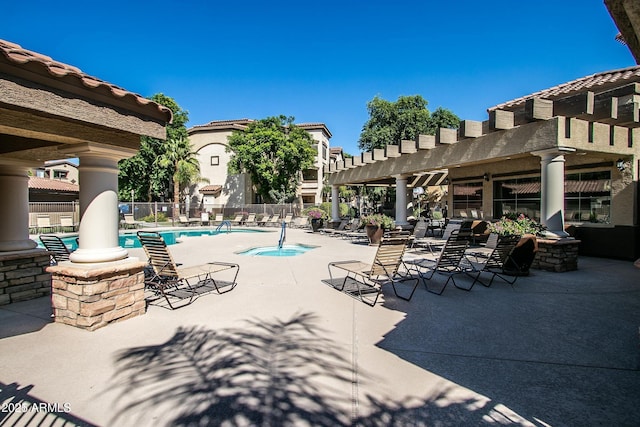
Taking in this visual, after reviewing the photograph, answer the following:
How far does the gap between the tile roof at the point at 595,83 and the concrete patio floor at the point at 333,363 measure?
28.4 ft

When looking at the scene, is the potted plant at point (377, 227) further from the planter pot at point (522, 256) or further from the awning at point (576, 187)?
the planter pot at point (522, 256)

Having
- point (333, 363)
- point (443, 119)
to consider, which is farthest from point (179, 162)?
point (333, 363)

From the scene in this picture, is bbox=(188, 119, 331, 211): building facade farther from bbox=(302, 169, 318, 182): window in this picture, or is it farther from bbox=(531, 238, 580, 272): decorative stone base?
bbox=(531, 238, 580, 272): decorative stone base

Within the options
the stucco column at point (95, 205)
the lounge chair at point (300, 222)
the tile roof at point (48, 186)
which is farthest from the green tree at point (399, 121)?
the stucco column at point (95, 205)

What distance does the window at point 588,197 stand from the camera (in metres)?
9.91

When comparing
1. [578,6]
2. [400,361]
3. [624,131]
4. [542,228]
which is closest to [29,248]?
[400,361]

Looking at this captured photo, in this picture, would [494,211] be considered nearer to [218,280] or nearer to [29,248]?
[218,280]

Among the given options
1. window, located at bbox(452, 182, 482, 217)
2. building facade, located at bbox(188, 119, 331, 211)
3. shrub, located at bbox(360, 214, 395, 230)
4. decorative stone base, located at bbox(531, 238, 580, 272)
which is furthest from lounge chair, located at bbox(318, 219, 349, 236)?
building facade, located at bbox(188, 119, 331, 211)

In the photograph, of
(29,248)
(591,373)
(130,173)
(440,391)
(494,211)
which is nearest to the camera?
(440,391)

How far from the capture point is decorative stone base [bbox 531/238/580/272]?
7.70 meters

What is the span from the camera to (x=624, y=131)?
889 cm

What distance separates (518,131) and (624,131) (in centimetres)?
311

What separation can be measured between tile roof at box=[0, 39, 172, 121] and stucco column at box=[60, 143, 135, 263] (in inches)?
28.6

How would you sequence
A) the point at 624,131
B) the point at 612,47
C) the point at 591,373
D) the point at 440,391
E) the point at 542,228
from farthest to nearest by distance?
the point at 612,47 < the point at 624,131 < the point at 542,228 < the point at 591,373 < the point at 440,391
